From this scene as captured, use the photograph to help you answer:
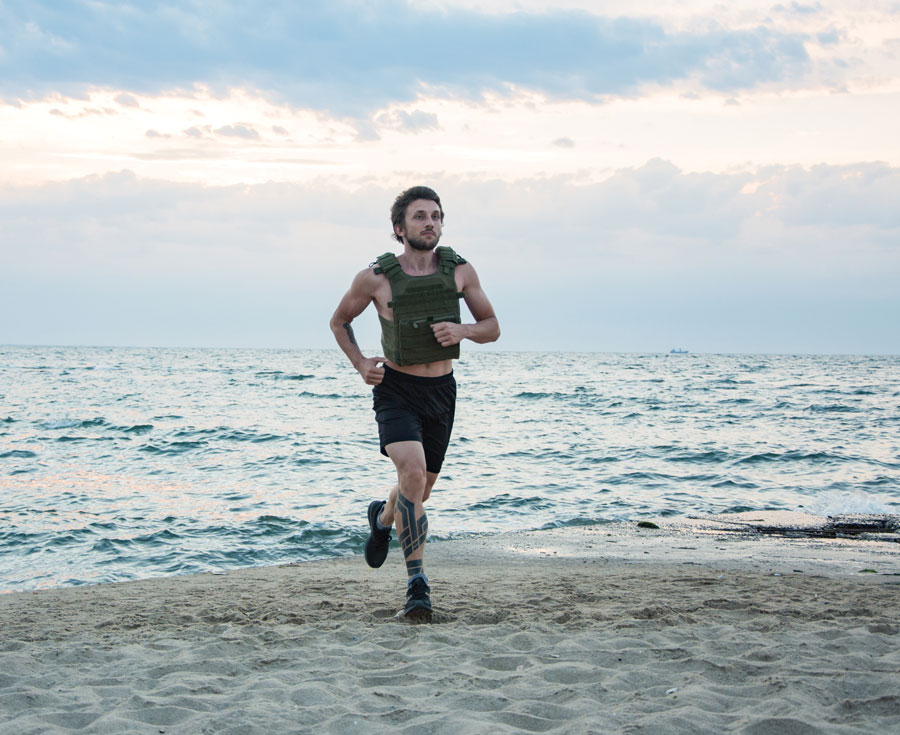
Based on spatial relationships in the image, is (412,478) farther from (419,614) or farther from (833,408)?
(833,408)

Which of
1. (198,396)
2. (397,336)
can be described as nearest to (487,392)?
(198,396)

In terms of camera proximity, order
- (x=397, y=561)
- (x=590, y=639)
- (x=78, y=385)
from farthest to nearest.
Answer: (x=78, y=385), (x=397, y=561), (x=590, y=639)

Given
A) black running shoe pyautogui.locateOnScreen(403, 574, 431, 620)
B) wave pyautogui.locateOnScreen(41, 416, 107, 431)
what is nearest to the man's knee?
black running shoe pyautogui.locateOnScreen(403, 574, 431, 620)

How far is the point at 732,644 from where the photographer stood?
14.3 feet

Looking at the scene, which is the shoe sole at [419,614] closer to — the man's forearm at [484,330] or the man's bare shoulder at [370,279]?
the man's forearm at [484,330]

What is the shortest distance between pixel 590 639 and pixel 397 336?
2.19 metres

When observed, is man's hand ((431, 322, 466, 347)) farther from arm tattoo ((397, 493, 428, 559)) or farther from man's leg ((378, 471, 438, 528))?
arm tattoo ((397, 493, 428, 559))

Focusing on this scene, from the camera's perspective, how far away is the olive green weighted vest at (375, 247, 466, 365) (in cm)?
521

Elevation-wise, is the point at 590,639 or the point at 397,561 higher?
the point at 590,639

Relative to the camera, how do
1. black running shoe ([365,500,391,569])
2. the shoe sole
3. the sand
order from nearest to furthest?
the sand → the shoe sole → black running shoe ([365,500,391,569])

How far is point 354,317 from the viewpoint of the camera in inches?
215

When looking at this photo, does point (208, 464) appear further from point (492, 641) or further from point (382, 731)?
point (382, 731)

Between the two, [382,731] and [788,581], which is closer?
[382,731]

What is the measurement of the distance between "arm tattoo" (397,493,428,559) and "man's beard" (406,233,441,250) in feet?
5.36
